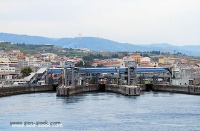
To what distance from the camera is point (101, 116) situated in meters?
49.7

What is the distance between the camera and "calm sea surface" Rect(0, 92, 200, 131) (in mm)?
43312

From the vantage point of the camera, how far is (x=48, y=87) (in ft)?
313

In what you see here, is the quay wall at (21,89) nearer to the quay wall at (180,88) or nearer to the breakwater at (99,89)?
the breakwater at (99,89)

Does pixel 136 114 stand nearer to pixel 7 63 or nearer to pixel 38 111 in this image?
pixel 38 111

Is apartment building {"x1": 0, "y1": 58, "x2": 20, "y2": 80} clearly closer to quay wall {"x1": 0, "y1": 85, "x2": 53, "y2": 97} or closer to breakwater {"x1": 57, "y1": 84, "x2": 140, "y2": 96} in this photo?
quay wall {"x1": 0, "y1": 85, "x2": 53, "y2": 97}

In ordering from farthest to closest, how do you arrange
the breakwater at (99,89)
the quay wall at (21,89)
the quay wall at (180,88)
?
1. the quay wall at (180,88)
2. the quay wall at (21,89)
3. the breakwater at (99,89)

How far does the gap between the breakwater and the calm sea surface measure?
13172 millimetres

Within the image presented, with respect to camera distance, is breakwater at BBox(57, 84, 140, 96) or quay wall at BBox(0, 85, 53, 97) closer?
breakwater at BBox(57, 84, 140, 96)

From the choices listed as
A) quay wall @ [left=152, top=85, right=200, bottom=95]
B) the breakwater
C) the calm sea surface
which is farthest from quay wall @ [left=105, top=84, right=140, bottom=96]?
the calm sea surface

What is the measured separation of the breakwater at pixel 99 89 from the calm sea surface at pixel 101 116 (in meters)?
13.2

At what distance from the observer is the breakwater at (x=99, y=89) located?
255 feet

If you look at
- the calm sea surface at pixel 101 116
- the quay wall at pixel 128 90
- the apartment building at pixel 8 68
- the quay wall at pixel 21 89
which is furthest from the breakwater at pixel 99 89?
the apartment building at pixel 8 68

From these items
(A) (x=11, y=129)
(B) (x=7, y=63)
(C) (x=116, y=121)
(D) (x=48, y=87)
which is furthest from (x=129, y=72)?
(B) (x=7, y=63)

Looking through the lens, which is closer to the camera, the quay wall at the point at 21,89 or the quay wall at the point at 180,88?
the quay wall at the point at 21,89
